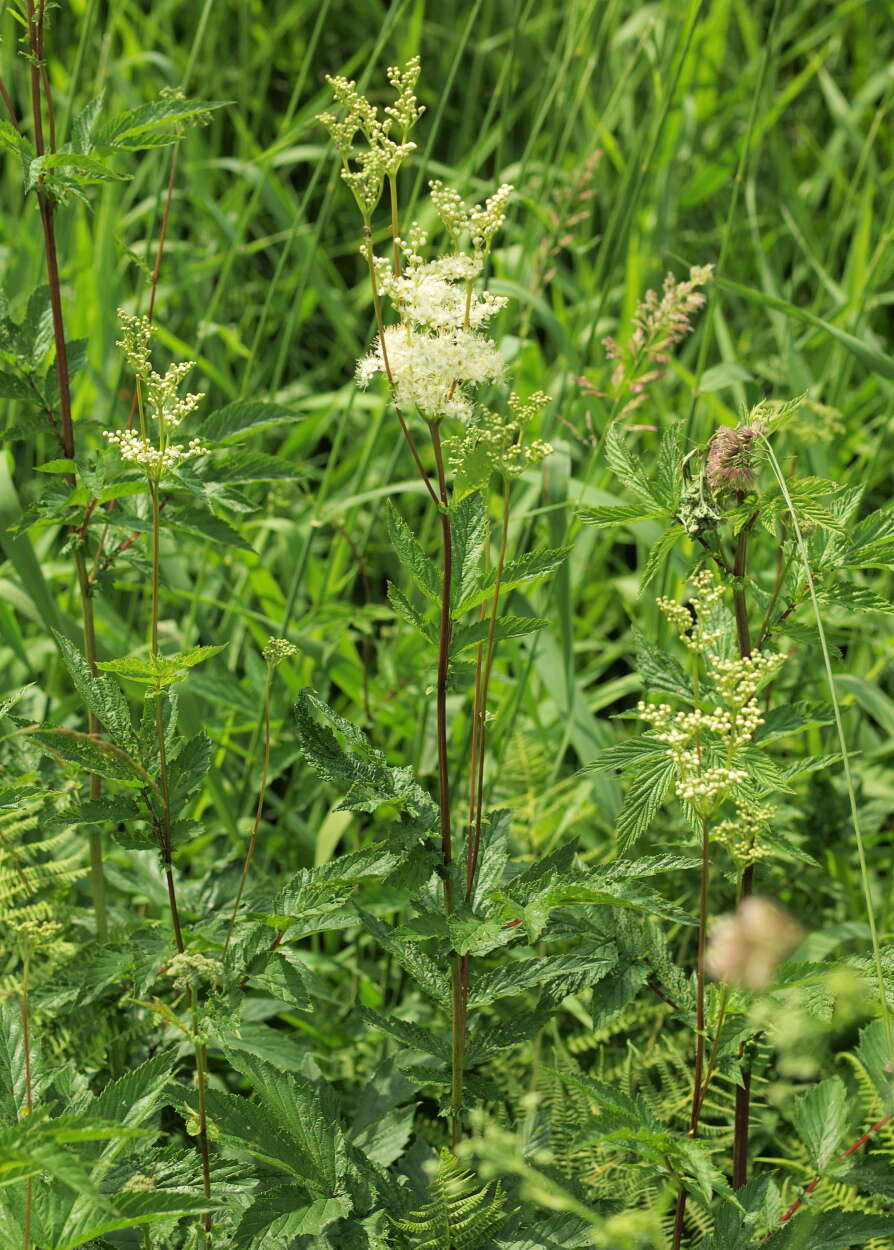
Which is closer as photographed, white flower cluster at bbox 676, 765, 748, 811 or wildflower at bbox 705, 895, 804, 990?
wildflower at bbox 705, 895, 804, 990

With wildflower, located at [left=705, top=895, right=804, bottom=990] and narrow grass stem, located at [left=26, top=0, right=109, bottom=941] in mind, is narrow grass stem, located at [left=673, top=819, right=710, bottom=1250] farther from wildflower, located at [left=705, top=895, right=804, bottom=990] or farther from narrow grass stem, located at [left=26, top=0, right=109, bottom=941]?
narrow grass stem, located at [left=26, top=0, right=109, bottom=941]

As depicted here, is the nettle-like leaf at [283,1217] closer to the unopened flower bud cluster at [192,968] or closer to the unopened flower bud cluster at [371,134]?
the unopened flower bud cluster at [192,968]

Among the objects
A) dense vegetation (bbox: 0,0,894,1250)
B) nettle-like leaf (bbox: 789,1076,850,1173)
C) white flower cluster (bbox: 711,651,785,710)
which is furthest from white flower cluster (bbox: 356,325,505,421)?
nettle-like leaf (bbox: 789,1076,850,1173)

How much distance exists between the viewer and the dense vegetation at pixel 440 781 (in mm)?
1227

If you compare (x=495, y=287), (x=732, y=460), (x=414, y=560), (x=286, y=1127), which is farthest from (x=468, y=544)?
(x=495, y=287)

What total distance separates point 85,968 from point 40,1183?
0.26m

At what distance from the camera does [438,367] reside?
1.14 metres

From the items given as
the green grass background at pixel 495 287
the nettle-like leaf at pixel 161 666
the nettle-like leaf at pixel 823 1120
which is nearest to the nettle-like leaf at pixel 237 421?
the green grass background at pixel 495 287

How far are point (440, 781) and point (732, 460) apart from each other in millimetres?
461

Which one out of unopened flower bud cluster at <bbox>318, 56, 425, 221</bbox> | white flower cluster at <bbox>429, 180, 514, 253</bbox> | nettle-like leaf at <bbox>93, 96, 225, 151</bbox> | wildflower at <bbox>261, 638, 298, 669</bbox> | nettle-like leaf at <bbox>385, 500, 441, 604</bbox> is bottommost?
wildflower at <bbox>261, 638, 298, 669</bbox>

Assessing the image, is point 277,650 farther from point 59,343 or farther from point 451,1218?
point 451,1218

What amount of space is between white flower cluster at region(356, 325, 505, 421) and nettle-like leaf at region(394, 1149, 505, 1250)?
2.36 ft

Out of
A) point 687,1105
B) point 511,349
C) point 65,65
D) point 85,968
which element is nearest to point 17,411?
point 511,349

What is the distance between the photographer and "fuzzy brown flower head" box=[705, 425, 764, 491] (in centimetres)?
132
